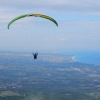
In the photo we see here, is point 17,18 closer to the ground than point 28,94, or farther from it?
farther from it

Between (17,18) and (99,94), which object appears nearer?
(17,18)

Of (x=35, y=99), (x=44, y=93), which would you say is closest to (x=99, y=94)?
(x=44, y=93)

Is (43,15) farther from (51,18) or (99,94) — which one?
(99,94)

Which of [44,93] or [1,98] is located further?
[44,93]

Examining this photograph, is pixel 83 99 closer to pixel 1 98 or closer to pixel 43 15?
pixel 1 98

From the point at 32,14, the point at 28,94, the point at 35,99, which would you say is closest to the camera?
the point at 32,14

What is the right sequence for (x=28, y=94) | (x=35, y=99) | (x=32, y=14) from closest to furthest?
(x=32, y=14)
(x=35, y=99)
(x=28, y=94)

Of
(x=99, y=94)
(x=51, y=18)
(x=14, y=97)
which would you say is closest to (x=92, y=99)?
(x=99, y=94)

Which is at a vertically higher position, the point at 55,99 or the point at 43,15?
the point at 43,15
